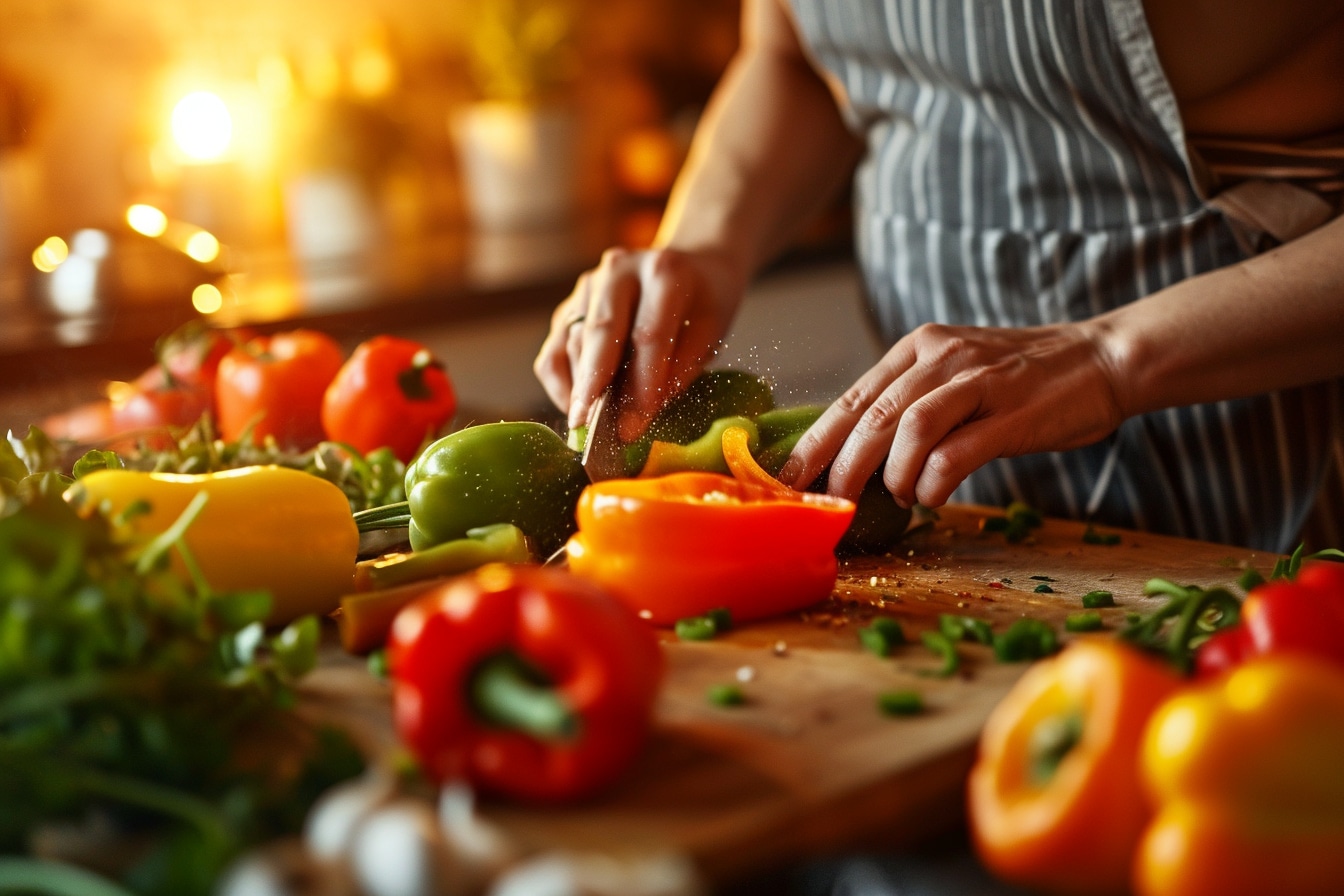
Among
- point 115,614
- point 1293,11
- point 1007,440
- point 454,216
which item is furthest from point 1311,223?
point 454,216

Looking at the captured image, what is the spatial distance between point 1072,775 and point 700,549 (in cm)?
38

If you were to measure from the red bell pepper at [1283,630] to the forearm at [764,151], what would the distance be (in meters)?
0.92

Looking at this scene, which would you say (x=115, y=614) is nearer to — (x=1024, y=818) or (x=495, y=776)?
(x=495, y=776)

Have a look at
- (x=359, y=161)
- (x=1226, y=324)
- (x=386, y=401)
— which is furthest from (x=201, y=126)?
(x=1226, y=324)

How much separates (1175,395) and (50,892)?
0.93 m

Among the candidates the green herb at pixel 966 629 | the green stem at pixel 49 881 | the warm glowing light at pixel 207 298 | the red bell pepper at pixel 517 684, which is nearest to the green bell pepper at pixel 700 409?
the green herb at pixel 966 629

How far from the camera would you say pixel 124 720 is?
0.70m

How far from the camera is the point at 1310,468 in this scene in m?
1.39

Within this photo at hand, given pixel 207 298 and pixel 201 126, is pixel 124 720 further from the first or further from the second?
pixel 201 126

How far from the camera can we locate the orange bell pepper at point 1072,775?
0.64 meters

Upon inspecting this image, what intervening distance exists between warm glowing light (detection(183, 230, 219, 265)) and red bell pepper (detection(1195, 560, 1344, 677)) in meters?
1.85

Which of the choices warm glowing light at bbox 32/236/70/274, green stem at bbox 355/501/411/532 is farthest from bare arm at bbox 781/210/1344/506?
warm glowing light at bbox 32/236/70/274

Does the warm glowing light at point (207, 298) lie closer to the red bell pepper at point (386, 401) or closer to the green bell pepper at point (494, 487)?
the red bell pepper at point (386, 401)

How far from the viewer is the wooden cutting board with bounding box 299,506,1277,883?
697mm
